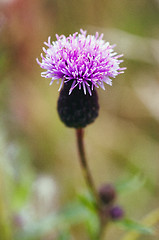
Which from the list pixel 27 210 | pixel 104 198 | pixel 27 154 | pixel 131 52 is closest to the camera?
pixel 104 198

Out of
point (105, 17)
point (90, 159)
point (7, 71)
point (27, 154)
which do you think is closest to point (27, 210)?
point (27, 154)

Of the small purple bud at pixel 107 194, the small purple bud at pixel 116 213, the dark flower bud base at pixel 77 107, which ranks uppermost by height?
the dark flower bud base at pixel 77 107

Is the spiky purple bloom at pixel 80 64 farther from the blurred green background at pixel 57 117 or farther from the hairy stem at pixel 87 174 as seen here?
the blurred green background at pixel 57 117

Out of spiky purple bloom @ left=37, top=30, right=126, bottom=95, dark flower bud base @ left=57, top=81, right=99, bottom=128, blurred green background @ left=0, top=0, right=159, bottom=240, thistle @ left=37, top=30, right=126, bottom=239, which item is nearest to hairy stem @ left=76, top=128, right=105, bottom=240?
thistle @ left=37, top=30, right=126, bottom=239

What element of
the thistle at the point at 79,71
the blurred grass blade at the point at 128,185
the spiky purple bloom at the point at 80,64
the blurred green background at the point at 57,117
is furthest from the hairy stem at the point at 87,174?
the blurred green background at the point at 57,117

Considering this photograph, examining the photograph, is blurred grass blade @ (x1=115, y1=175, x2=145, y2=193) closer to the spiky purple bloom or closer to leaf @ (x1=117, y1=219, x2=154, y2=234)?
leaf @ (x1=117, y1=219, x2=154, y2=234)

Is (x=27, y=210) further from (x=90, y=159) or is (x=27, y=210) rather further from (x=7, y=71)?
(x=7, y=71)

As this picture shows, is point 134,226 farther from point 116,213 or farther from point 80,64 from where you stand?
point 80,64
